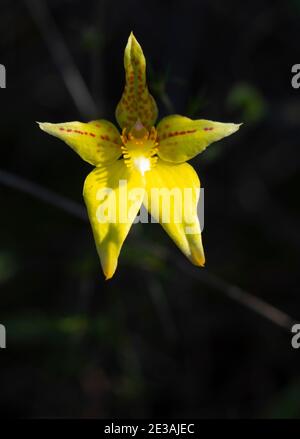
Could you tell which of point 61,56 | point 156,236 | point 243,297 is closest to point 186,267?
point 243,297

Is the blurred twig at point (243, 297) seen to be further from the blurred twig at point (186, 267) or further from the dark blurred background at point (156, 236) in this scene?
the dark blurred background at point (156, 236)

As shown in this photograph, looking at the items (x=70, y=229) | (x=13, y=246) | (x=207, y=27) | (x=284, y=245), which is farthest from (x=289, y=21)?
(x=13, y=246)

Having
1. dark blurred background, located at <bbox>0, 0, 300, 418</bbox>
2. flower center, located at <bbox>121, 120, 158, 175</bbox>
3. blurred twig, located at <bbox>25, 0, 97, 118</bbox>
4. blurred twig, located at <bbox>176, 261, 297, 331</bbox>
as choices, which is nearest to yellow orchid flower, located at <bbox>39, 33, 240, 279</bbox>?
flower center, located at <bbox>121, 120, 158, 175</bbox>

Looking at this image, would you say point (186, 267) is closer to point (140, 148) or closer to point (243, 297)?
point (243, 297)

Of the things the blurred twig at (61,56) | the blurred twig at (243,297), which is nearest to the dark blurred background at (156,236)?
the blurred twig at (61,56)

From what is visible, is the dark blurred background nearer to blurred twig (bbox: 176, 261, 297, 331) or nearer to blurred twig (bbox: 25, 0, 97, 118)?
blurred twig (bbox: 25, 0, 97, 118)

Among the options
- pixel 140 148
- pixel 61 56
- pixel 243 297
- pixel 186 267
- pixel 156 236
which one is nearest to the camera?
pixel 140 148

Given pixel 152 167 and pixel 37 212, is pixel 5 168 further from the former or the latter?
pixel 152 167
